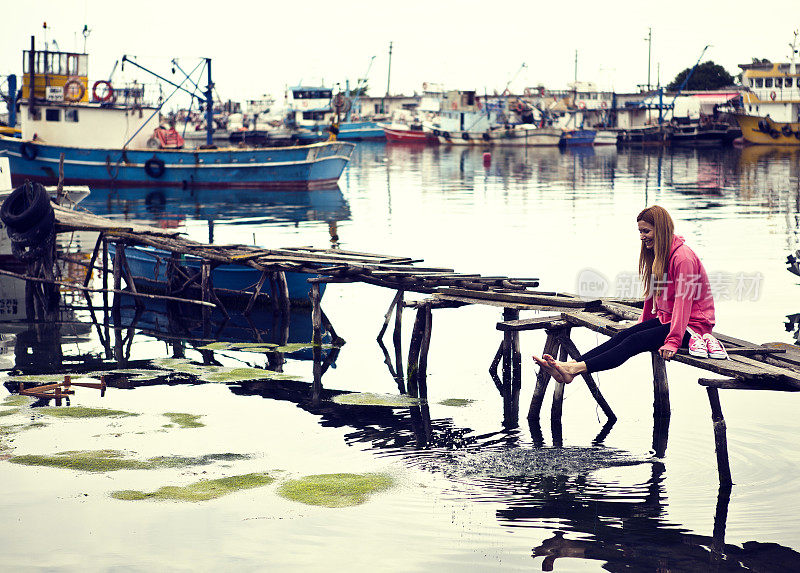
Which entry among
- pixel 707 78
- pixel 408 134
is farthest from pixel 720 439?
pixel 707 78

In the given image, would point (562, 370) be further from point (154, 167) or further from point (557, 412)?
point (154, 167)

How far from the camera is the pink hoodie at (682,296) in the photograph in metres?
9.53

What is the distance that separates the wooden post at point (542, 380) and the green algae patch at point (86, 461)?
483cm

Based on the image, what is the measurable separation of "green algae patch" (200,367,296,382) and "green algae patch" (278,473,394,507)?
4.70 meters

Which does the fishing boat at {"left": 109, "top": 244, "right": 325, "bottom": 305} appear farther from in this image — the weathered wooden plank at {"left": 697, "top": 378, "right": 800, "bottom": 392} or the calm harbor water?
the weathered wooden plank at {"left": 697, "top": 378, "right": 800, "bottom": 392}

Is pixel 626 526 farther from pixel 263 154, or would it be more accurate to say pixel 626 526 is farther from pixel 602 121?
pixel 602 121

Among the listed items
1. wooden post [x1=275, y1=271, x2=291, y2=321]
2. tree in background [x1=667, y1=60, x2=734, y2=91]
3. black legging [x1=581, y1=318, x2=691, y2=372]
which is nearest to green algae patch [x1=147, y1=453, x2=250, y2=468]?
black legging [x1=581, y1=318, x2=691, y2=372]

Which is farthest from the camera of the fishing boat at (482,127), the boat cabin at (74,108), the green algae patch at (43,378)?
the fishing boat at (482,127)

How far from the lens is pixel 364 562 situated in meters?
8.95

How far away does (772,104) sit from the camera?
91062 millimetres

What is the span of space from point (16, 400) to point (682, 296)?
9301 millimetres

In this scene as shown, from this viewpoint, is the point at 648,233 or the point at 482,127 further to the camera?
the point at 482,127

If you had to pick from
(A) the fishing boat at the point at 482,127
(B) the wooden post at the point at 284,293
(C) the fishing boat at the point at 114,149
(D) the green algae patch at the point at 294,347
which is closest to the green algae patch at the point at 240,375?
(D) the green algae patch at the point at 294,347

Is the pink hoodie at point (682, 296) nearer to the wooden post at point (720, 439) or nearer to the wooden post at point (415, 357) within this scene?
the wooden post at point (720, 439)
